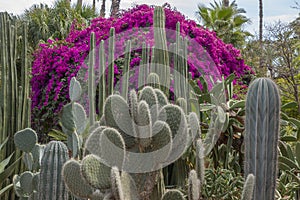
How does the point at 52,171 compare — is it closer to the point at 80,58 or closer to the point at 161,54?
the point at 161,54

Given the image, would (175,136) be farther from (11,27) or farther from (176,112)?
(11,27)

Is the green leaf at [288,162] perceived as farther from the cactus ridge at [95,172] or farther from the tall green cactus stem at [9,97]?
the tall green cactus stem at [9,97]

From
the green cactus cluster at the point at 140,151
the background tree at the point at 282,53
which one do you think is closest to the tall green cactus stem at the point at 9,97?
the green cactus cluster at the point at 140,151

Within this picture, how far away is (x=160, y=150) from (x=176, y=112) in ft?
0.42

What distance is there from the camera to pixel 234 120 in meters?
1.96

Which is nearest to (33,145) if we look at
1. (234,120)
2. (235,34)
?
(234,120)

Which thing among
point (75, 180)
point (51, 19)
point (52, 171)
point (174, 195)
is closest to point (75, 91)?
point (52, 171)

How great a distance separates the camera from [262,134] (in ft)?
4.40

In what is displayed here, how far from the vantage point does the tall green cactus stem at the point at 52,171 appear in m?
1.41

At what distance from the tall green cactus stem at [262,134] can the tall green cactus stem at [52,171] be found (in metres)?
0.60

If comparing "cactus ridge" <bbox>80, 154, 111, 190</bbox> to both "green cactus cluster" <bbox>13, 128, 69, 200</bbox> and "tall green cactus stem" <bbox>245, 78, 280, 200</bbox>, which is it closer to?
"green cactus cluster" <bbox>13, 128, 69, 200</bbox>

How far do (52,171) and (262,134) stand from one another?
68cm

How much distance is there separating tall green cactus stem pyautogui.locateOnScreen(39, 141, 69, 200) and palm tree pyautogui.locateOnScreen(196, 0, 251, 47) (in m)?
15.6

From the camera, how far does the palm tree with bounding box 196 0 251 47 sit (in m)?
17.0
